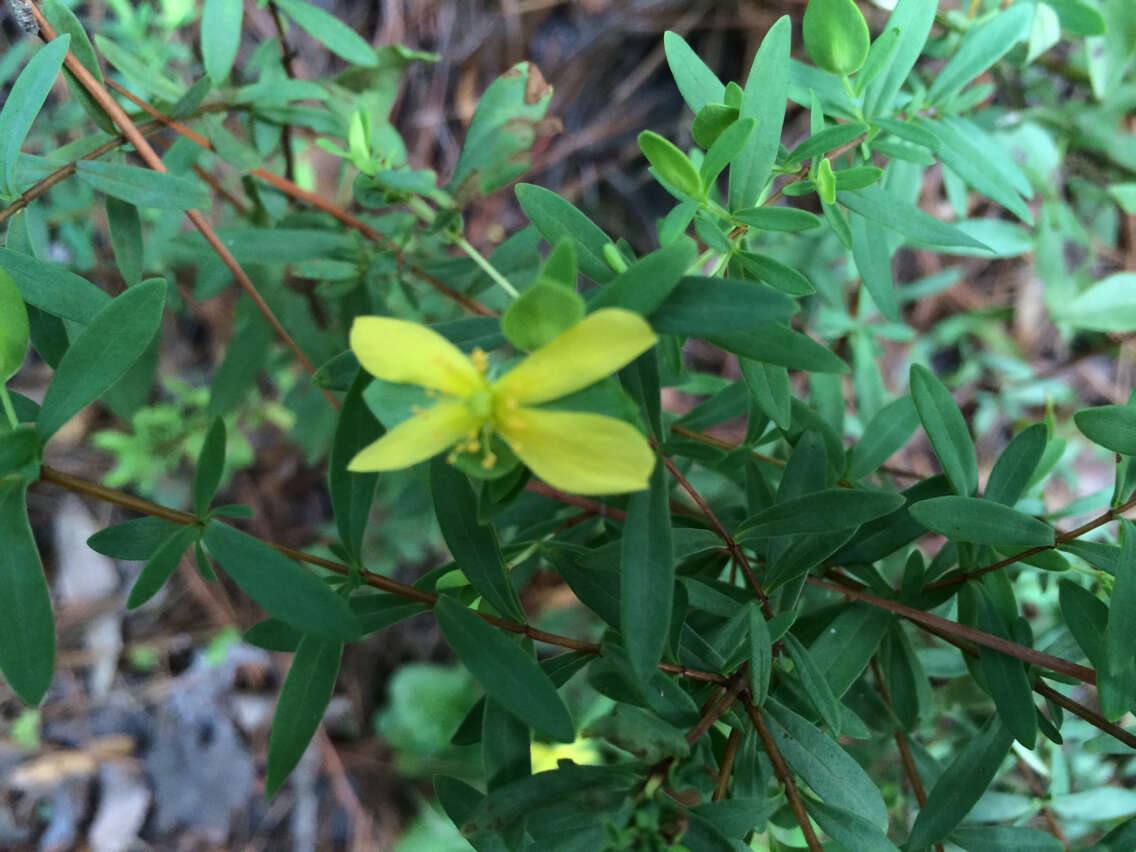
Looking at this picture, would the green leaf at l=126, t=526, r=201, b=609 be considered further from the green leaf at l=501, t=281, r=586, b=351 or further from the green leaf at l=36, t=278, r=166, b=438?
the green leaf at l=501, t=281, r=586, b=351

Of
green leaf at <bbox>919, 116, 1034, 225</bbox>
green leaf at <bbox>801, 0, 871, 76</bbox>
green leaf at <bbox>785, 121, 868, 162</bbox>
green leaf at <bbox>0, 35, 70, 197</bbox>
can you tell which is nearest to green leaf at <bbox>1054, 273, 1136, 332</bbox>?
green leaf at <bbox>919, 116, 1034, 225</bbox>

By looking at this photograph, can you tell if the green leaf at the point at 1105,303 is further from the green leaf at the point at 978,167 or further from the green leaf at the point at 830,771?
the green leaf at the point at 830,771

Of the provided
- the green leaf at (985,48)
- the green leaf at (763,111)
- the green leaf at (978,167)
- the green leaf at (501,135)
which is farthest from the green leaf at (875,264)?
the green leaf at (501,135)

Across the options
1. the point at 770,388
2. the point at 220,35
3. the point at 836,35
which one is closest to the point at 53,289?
the point at 220,35

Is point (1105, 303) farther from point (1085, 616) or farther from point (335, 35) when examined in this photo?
point (335, 35)

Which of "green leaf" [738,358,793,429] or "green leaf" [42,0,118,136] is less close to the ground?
"green leaf" [42,0,118,136]

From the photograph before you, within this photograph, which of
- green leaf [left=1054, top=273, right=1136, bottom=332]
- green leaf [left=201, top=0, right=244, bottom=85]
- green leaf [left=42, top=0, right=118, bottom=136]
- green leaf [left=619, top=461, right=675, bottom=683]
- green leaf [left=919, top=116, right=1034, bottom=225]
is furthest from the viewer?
green leaf [left=1054, top=273, right=1136, bottom=332]
